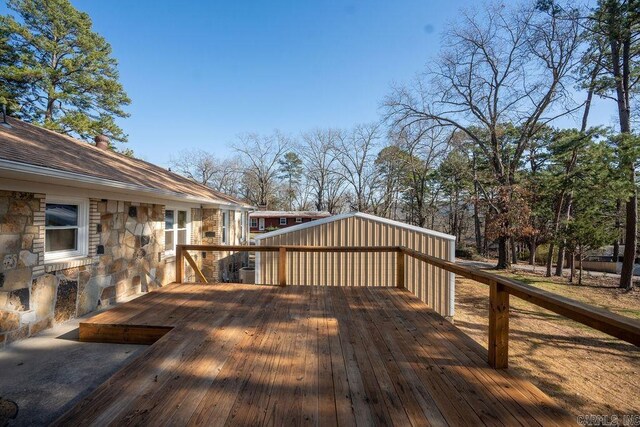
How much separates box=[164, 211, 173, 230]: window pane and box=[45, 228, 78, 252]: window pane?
231cm

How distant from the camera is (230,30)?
10.4 m

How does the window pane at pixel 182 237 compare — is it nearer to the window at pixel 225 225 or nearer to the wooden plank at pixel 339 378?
the window at pixel 225 225

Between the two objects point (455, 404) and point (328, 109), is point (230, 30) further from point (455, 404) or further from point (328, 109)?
point (455, 404)

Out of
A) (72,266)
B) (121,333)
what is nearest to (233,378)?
(121,333)

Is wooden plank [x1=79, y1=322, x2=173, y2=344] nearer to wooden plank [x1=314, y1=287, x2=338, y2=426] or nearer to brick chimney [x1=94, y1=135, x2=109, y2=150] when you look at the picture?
wooden plank [x1=314, y1=287, x2=338, y2=426]

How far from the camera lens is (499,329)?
85.9 inches

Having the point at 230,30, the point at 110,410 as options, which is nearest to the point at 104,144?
the point at 230,30

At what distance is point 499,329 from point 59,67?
63.8ft

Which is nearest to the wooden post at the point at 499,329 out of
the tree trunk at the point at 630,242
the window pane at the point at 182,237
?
the window pane at the point at 182,237

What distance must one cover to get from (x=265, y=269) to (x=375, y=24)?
9.43 meters

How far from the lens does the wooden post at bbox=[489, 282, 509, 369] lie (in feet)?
7.06

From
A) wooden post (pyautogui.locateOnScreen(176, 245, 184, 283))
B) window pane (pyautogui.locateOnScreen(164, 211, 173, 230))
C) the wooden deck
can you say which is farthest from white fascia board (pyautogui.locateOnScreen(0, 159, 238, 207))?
window pane (pyautogui.locateOnScreen(164, 211, 173, 230))

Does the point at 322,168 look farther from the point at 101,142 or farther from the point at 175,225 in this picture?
the point at 175,225

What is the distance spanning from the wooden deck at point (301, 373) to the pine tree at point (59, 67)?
15004 mm
